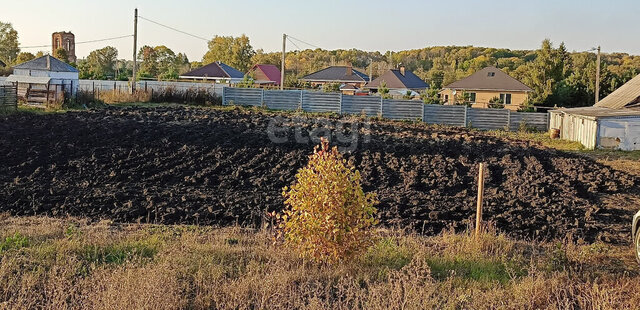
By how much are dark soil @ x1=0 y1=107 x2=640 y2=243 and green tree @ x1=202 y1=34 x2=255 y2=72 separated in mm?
51146

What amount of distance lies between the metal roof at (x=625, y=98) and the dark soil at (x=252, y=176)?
23.4ft

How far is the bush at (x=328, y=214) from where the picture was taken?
19.6 ft

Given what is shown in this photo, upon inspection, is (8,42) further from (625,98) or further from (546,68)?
(625,98)

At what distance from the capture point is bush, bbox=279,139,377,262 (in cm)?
597

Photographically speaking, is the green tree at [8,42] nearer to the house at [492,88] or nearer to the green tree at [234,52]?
the green tree at [234,52]

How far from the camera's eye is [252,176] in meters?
13.7

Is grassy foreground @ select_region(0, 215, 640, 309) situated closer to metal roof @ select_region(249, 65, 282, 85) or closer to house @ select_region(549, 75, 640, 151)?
house @ select_region(549, 75, 640, 151)

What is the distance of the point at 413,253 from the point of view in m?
6.90

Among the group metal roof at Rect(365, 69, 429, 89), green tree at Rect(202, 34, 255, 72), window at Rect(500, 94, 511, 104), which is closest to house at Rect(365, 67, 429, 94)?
metal roof at Rect(365, 69, 429, 89)

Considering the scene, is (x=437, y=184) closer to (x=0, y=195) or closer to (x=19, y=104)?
(x=0, y=195)

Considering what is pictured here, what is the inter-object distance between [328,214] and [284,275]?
740mm

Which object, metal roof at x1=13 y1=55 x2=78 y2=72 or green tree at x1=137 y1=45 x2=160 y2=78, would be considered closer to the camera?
metal roof at x1=13 y1=55 x2=78 y2=72

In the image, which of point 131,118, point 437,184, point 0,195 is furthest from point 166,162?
point 131,118

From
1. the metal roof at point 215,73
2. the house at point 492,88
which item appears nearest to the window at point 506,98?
the house at point 492,88
